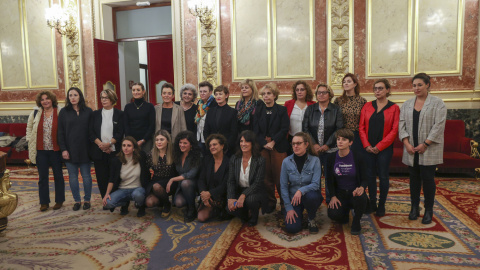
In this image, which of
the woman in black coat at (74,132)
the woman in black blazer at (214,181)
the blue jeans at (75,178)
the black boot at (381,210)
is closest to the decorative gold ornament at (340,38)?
the black boot at (381,210)

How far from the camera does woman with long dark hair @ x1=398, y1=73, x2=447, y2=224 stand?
10.4 feet

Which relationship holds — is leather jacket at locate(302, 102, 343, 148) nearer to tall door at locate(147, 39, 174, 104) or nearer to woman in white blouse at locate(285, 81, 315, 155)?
woman in white blouse at locate(285, 81, 315, 155)

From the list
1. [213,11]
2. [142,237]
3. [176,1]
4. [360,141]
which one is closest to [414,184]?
[360,141]

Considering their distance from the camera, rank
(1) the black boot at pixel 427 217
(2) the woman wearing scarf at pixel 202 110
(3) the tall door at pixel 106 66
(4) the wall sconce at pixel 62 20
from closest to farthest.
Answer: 1. (1) the black boot at pixel 427 217
2. (2) the woman wearing scarf at pixel 202 110
3. (4) the wall sconce at pixel 62 20
4. (3) the tall door at pixel 106 66

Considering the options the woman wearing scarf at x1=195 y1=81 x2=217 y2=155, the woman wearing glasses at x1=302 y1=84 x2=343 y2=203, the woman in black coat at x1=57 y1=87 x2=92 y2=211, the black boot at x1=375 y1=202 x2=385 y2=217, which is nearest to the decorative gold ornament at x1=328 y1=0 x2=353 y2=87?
the woman wearing glasses at x1=302 y1=84 x2=343 y2=203

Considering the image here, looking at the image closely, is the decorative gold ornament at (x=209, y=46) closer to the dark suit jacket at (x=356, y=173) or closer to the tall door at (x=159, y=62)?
the tall door at (x=159, y=62)

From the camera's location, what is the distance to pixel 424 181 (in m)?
3.31

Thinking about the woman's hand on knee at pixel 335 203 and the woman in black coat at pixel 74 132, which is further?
the woman in black coat at pixel 74 132

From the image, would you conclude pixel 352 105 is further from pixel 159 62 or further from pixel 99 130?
pixel 159 62

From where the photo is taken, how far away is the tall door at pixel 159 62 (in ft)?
23.8

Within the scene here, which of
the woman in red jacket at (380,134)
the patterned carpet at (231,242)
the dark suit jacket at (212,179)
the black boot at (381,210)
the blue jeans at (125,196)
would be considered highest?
the woman in red jacket at (380,134)

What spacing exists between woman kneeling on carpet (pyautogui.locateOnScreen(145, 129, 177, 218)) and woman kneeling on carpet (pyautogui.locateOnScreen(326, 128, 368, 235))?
1599 millimetres

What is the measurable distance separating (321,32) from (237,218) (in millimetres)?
3808

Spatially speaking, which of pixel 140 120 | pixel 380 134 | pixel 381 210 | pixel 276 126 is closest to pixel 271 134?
pixel 276 126
